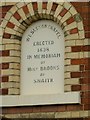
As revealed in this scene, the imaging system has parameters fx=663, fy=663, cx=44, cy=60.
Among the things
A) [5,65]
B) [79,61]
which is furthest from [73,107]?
[5,65]

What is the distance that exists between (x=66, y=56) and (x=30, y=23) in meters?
0.64

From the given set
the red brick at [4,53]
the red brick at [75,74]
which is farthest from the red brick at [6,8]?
the red brick at [75,74]

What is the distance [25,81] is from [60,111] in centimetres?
61

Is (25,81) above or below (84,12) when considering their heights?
below

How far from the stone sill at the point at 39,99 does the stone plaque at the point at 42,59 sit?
0.11 meters

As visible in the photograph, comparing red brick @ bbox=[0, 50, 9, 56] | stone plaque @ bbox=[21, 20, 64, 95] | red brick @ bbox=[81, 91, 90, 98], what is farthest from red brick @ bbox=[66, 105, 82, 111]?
red brick @ bbox=[0, 50, 9, 56]

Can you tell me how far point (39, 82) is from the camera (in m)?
7.82

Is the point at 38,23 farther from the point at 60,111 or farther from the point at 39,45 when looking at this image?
the point at 60,111

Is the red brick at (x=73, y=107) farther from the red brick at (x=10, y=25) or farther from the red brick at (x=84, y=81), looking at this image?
the red brick at (x=10, y=25)

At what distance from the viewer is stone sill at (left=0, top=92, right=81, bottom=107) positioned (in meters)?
7.54

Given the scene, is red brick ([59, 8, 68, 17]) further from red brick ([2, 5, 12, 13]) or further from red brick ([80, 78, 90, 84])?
red brick ([80, 78, 90, 84])

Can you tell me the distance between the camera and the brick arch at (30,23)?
7.71 metres

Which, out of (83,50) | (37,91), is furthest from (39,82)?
(83,50)

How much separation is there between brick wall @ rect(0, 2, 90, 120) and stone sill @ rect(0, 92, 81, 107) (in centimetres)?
5
